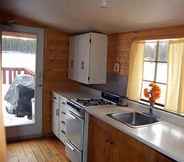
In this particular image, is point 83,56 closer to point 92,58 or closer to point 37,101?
point 92,58

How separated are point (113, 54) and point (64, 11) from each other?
1033 mm

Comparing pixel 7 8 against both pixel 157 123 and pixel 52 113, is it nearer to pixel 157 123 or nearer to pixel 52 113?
pixel 52 113

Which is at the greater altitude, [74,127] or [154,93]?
[154,93]

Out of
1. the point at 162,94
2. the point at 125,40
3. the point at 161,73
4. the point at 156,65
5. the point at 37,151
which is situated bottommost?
the point at 37,151

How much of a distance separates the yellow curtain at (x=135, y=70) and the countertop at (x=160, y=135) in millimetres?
632

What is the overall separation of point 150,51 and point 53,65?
1952 millimetres

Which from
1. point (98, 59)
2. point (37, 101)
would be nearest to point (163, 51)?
point (98, 59)

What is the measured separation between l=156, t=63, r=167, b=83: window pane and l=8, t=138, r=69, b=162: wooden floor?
5.97 feet

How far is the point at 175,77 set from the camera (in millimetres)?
2363

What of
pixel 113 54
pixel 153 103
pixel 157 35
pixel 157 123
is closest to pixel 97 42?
pixel 113 54

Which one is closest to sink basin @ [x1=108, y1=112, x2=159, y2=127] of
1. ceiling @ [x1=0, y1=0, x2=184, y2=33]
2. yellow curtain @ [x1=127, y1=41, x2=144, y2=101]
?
yellow curtain @ [x1=127, y1=41, x2=144, y2=101]

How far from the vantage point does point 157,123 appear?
2.21 meters

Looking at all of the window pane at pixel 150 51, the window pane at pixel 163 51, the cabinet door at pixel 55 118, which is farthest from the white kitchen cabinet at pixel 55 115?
the window pane at pixel 163 51

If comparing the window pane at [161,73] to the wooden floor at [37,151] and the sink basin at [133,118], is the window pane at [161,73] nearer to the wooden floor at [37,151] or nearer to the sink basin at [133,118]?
the sink basin at [133,118]
